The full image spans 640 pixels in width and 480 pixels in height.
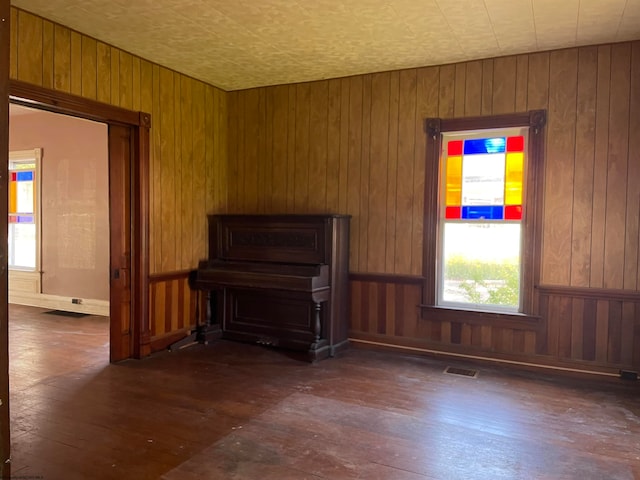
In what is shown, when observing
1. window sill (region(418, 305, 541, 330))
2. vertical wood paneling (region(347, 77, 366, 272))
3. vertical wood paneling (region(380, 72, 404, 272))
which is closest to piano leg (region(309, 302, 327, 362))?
vertical wood paneling (region(347, 77, 366, 272))

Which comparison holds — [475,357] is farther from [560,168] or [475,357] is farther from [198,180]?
[198,180]

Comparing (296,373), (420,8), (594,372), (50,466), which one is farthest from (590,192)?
(50,466)

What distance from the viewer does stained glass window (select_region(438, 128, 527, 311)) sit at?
4.28 m

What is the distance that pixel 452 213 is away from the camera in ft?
14.8

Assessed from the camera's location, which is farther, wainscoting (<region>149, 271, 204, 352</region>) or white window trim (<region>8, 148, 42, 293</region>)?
white window trim (<region>8, 148, 42, 293</region>)

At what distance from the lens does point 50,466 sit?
2486 millimetres

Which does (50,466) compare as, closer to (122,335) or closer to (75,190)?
(122,335)

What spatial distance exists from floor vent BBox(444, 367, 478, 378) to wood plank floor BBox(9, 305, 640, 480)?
105 millimetres

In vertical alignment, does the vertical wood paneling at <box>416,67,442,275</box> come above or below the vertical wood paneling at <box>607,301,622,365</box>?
above

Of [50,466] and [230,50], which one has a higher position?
[230,50]

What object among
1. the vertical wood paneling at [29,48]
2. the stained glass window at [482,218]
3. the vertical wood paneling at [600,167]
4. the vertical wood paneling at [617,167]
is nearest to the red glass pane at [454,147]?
the stained glass window at [482,218]

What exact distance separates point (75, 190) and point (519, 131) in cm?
562

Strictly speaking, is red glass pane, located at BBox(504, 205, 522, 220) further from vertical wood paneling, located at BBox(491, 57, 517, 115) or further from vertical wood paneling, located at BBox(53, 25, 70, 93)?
vertical wood paneling, located at BBox(53, 25, 70, 93)

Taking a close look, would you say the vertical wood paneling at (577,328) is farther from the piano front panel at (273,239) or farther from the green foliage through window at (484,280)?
the piano front panel at (273,239)
